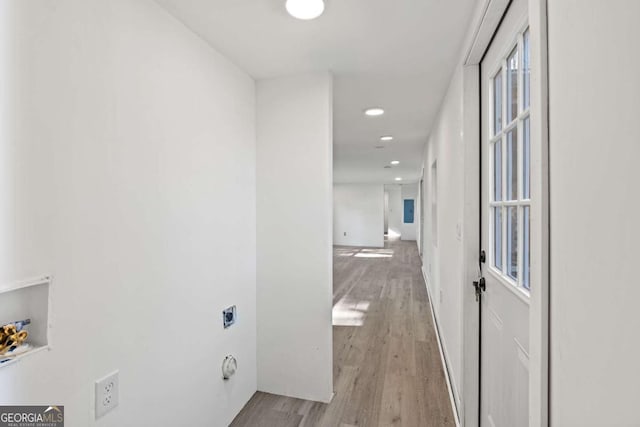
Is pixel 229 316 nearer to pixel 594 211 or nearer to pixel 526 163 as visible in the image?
pixel 526 163

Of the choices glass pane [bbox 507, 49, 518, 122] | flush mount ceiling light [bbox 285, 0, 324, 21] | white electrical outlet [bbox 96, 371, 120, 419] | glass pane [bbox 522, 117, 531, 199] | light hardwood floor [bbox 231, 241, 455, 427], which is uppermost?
flush mount ceiling light [bbox 285, 0, 324, 21]

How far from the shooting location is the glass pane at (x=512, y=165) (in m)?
1.24

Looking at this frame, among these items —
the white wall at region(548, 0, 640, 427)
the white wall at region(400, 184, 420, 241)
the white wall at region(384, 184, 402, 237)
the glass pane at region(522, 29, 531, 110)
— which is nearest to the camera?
the white wall at region(548, 0, 640, 427)

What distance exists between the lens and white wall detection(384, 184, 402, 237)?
526 inches

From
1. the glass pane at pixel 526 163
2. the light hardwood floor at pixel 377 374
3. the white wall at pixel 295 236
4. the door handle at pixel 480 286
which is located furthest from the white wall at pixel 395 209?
the glass pane at pixel 526 163

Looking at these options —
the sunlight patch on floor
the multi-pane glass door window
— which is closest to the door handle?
the multi-pane glass door window

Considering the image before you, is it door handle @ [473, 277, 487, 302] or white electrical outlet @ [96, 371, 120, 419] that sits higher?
door handle @ [473, 277, 487, 302]

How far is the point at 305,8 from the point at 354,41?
42 cm

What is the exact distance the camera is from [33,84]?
93 cm

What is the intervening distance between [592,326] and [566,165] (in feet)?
1.00

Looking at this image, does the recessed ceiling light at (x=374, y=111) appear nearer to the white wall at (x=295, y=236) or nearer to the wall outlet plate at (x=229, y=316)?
the white wall at (x=295, y=236)

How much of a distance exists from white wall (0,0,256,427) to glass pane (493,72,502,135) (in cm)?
147

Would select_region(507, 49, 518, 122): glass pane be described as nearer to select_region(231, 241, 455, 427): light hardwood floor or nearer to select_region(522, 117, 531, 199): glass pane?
select_region(522, 117, 531, 199): glass pane

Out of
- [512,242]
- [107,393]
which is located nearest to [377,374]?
[512,242]
